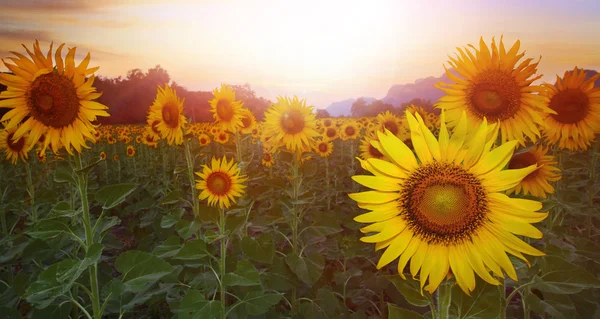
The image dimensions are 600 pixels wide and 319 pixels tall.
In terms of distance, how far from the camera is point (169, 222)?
3.12 meters

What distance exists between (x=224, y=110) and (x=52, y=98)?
2502 mm

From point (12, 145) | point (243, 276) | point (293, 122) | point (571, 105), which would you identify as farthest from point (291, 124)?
point (12, 145)

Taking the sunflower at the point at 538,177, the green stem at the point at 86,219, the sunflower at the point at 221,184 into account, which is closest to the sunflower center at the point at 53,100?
the green stem at the point at 86,219

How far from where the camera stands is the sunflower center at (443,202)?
136 cm

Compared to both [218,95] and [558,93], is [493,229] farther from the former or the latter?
[218,95]

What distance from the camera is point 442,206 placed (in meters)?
1.39

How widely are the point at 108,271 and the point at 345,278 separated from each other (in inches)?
84.2

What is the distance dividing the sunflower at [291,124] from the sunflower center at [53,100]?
2461mm

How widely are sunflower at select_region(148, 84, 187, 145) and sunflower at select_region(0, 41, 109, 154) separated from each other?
4.18ft

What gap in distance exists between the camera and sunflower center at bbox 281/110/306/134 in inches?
177

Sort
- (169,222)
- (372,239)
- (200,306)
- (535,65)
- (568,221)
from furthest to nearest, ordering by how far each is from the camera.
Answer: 1. (568,221)
2. (169,222)
3. (200,306)
4. (535,65)
5. (372,239)

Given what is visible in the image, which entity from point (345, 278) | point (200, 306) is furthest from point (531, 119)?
point (200, 306)

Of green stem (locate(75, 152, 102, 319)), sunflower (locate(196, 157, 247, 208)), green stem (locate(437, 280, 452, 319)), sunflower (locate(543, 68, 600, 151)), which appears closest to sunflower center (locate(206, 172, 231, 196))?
sunflower (locate(196, 157, 247, 208))

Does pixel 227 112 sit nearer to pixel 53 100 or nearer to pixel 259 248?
pixel 259 248
